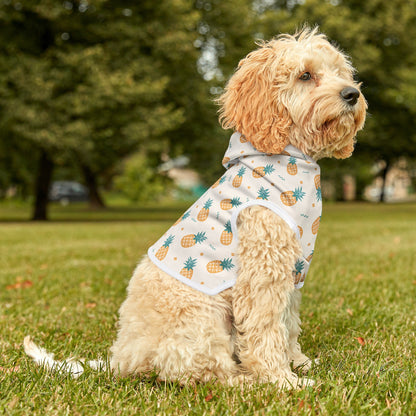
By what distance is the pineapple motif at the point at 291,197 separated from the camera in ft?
9.90

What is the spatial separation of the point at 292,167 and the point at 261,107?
0.42 meters

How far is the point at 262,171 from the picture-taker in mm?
3094

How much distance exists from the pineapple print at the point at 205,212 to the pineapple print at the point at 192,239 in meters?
0.11

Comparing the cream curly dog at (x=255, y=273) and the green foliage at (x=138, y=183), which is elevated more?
the cream curly dog at (x=255, y=273)

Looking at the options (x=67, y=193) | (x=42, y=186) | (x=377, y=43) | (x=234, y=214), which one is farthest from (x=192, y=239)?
(x=67, y=193)

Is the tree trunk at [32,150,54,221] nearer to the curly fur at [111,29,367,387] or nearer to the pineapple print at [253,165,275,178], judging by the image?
the curly fur at [111,29,367,387]

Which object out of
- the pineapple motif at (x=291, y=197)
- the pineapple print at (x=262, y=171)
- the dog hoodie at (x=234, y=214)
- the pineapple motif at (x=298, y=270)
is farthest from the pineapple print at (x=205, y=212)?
the pineapple motif at (x=298, y=270)

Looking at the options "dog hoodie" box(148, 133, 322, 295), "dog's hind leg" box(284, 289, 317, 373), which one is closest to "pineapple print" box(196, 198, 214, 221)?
"dog hoodie" box(148, 133, 322, 295)

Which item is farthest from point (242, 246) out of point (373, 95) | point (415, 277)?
point (373, 95)

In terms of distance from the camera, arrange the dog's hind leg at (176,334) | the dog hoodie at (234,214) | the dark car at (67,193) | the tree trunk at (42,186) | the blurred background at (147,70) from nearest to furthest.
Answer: the dog's hind leg at (176,334) → the dog hoodie at (234,214) → the blurred background at (147,70) → the tree trunk at (42,186) → the dark car at (67,193)

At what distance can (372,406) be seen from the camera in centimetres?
263

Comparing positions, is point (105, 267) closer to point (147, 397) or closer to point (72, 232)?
point (147, 397)

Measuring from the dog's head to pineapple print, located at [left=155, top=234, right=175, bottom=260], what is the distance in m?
0.81

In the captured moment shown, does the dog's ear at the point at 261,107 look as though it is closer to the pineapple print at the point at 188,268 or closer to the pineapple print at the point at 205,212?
the pineapple print at the point at 205,212
